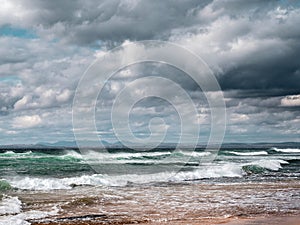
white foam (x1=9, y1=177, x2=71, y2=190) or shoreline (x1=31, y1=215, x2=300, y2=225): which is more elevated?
white foam (x1=9, y1=177, x2=71, y2=190)

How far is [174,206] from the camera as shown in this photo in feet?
51.8

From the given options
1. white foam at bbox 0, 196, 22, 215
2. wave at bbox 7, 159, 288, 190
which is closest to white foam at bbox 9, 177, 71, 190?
wave at bbox 7, 159, 288, 190

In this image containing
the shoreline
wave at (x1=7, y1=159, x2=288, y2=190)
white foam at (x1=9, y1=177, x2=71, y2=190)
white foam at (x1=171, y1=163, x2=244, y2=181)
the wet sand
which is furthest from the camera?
white foam at (x1=171, y1=163, x2=244, y2=181)

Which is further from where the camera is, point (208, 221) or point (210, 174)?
point (210, 174)

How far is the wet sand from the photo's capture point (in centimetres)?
1304

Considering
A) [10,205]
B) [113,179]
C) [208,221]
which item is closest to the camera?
[208,221]

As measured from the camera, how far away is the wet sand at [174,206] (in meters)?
13.0

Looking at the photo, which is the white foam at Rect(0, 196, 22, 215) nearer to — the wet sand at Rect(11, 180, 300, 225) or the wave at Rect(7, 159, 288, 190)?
the wet sand at Rect(11, 180, 300, 225)

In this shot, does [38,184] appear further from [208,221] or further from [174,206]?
[208,221]

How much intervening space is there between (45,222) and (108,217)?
1939mm

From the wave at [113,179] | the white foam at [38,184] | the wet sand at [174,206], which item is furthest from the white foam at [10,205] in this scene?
the wave at [113,179]

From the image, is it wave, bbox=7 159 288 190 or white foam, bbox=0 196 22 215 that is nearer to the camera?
white foam, bbox=0 196 22 215

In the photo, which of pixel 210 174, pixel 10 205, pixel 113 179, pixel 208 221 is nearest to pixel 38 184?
pixel 113 179

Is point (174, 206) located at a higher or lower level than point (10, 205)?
lower
